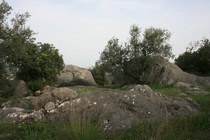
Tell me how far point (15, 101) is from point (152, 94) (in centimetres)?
745

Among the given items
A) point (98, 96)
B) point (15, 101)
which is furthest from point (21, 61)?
point (98, 96)

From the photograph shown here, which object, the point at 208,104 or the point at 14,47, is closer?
the point at 208,104

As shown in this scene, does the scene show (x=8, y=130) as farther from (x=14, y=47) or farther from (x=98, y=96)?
(x=14, y=47)

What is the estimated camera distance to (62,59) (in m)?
35.1

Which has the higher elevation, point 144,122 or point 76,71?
point 76,71

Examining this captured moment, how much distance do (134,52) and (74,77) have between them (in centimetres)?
779

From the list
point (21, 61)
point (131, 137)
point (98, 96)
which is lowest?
point (131, 137)

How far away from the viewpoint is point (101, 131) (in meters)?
9.78

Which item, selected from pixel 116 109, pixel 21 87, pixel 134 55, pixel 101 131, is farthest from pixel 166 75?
pixel 101 131

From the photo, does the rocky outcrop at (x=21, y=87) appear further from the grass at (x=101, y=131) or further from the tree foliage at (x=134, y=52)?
the grass at (x=101, y=131)

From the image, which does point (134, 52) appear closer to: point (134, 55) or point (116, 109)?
point (134, 55)

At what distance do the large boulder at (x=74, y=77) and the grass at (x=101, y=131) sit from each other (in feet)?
93.6

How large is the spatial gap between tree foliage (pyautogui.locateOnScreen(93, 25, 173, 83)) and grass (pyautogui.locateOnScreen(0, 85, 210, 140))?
26935mm

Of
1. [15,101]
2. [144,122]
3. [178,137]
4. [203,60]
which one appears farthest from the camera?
[203,60]
